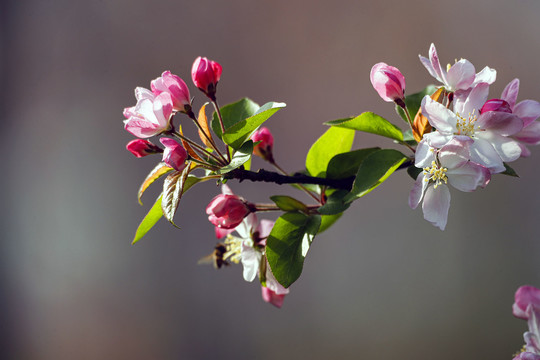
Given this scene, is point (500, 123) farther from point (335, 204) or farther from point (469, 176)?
point (335, 204)

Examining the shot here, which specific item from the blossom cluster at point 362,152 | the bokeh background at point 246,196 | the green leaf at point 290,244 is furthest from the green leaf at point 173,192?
the bokeh background at point 246,196

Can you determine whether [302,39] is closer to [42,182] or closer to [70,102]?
[70,102]

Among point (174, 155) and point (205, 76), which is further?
point (205, 76)

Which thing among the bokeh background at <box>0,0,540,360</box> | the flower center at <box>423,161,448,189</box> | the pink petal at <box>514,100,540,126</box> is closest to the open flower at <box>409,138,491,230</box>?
the flower center at <box>423,161,448,189</box>

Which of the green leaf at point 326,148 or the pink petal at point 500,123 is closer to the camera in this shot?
the pink petal at point 500,123

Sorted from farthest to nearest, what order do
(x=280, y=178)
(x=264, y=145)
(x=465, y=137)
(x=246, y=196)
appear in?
(x=246, y=196)
(x=264, y=145)
(x=280, y=178)
(x=465, y=137)

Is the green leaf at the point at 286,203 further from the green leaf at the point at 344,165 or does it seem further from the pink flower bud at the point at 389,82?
the pink flower bud at the point at 389,82

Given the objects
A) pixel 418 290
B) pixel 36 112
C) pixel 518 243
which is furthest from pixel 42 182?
A: pixel 518 243

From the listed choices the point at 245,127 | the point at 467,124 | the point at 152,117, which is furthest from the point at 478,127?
the point at 152,117
